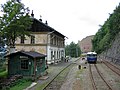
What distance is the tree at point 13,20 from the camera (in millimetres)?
29750

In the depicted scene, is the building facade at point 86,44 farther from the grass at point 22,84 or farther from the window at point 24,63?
the grass at point 22,84

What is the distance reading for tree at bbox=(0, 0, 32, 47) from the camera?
29.8m

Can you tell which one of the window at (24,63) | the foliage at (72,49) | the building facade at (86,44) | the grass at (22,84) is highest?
the building facade at (86,44)

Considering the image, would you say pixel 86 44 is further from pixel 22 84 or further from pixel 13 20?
pixel 22 84

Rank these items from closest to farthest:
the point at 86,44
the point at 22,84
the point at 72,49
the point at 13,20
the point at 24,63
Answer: the point at 22,84 → the point at 24,63 → the point at 13,20 → the point at 72,49 → the point at 86,44

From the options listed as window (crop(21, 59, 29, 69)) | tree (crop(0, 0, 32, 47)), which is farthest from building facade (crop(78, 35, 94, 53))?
window (crop(21, 59, 29, 69))

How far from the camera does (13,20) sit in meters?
30.6

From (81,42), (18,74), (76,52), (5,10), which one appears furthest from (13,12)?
(81,42)

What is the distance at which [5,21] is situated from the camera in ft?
98.1

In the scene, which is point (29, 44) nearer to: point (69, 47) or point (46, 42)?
point (46, 42)

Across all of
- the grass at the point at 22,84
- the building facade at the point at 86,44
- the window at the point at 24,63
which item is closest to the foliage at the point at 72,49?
the building facade at the point at 86,44

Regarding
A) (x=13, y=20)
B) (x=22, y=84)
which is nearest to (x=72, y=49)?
(x=13, y=20)

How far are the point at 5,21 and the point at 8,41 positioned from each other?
120 inches

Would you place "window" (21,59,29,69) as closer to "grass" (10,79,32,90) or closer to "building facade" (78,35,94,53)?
"grass" (10,79,32,90)
